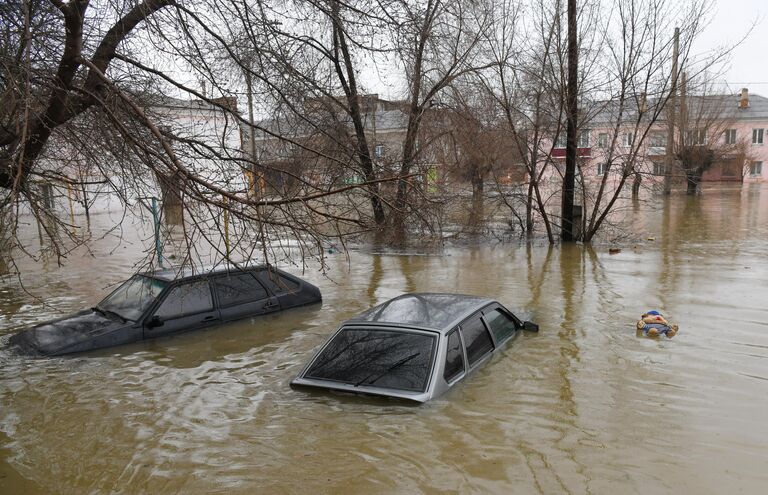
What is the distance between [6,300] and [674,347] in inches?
470

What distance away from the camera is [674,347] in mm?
7754

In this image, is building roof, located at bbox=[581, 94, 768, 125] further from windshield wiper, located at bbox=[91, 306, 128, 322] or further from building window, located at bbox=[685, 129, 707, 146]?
windshield wiper, located at bbox=[91, 306, 128, 322]

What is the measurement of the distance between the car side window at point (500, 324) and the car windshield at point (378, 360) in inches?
57.2

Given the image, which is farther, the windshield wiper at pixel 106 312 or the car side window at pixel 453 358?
the windshield wiper at pixel 106 312

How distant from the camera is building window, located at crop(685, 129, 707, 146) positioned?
1590 inches

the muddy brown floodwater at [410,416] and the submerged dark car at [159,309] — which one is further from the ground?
the submerged dark car at [159,309]

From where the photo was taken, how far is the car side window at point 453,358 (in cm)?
562

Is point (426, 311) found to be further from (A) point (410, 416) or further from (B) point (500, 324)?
(B) point (500, 324)

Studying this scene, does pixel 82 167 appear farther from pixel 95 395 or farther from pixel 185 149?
pixel 95 395

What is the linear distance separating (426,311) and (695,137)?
40.8 m

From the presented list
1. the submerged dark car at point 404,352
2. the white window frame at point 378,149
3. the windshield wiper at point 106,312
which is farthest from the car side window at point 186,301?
the white window frame at point 378,149

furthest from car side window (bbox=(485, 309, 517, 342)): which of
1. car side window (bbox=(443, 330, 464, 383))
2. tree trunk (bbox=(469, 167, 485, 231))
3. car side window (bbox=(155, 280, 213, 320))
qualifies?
tree trunk (bbox=(469, 167, 485, 231))

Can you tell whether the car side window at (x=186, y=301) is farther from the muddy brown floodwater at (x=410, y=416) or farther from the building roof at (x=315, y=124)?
the building roof at (x=315, y=124)

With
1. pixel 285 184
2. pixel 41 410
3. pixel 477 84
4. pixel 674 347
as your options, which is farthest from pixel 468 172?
pixel 41 410
